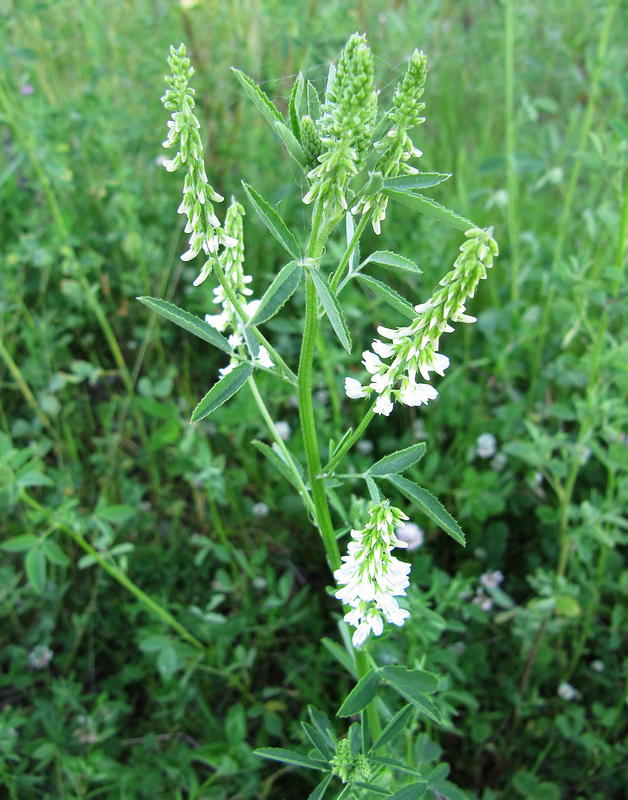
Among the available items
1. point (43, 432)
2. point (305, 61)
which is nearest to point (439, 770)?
point (43, 432)

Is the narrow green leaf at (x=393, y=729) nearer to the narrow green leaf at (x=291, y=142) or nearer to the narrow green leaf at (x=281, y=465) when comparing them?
the narrow green leaf at (x=281, y=465)

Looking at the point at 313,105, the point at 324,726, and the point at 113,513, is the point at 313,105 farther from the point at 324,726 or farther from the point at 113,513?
the point at 113,513

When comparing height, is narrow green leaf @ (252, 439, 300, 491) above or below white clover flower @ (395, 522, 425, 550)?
above

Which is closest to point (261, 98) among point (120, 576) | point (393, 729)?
point (393, 729)

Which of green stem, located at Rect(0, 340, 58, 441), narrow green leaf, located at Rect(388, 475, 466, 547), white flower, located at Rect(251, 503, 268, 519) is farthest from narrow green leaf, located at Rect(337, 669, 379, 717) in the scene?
green stem, located at Rect(0, 340, 58, 441)

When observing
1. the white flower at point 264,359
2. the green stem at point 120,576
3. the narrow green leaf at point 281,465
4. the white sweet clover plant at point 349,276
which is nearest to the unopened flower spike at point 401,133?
the white sweet clover plant at point 349,276

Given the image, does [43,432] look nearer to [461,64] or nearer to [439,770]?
[439,770]

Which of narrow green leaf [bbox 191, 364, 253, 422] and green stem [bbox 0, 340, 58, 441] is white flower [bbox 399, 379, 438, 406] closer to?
narrow green leaf [bbox 191, 364, 253, 422]
